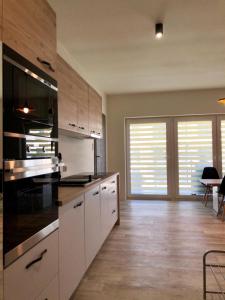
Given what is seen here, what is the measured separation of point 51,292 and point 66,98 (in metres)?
1.77

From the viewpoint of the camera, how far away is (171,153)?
626cm

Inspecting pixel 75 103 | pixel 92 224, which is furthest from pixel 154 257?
pixel 75 103

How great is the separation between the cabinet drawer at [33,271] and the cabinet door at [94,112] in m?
2.23

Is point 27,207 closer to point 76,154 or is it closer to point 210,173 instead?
point 76,154

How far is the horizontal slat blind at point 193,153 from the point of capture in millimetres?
6102

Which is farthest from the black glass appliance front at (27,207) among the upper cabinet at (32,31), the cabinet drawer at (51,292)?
the upper cabinet at (32,31)

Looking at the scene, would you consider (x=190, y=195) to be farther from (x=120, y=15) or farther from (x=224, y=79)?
(x=120, y=15)

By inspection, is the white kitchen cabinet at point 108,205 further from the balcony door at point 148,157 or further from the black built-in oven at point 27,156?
the balcony door at point 148,157

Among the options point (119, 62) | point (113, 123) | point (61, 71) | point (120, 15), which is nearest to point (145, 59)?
point (119, 62)

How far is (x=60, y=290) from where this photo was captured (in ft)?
5.97

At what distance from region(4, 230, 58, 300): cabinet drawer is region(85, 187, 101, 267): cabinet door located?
2.46 ft

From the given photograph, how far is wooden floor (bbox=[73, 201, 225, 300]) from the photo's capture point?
2.29 m

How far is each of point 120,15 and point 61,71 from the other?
2.77ft

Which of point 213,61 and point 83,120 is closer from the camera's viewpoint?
point 83,120
